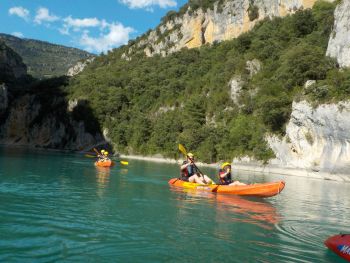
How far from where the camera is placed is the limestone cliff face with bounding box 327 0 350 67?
44.2m

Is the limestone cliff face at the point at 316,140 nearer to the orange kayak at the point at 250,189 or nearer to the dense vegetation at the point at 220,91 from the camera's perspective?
the dense vegetation at the point at 220,91

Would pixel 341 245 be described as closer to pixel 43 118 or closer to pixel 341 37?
pixel 341 37

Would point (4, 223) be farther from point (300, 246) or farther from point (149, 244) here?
point (300, 246)

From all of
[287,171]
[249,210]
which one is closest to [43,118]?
[287,171]

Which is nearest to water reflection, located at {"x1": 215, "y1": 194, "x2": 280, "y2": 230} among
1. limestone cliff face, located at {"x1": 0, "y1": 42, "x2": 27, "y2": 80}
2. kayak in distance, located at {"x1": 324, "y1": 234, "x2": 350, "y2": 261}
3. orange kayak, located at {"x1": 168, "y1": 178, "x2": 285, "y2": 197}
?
orange kayak, located at {"x1": 168, "y1": 178, "x2": 285, "y2": 197}

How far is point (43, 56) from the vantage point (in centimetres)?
18075

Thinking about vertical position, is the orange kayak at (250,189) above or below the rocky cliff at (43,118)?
below

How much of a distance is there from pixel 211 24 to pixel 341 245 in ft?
299

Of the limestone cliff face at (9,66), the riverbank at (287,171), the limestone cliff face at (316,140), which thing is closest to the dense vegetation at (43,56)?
the limestone cliff face at (9,66)

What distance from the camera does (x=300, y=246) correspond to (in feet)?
33.8

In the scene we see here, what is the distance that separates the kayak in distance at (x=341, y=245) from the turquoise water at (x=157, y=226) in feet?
0.57

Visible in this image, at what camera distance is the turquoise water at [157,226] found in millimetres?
9016

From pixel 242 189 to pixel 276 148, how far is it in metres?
31.3

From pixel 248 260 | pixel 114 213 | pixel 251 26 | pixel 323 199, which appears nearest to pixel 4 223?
pixel 114 213
